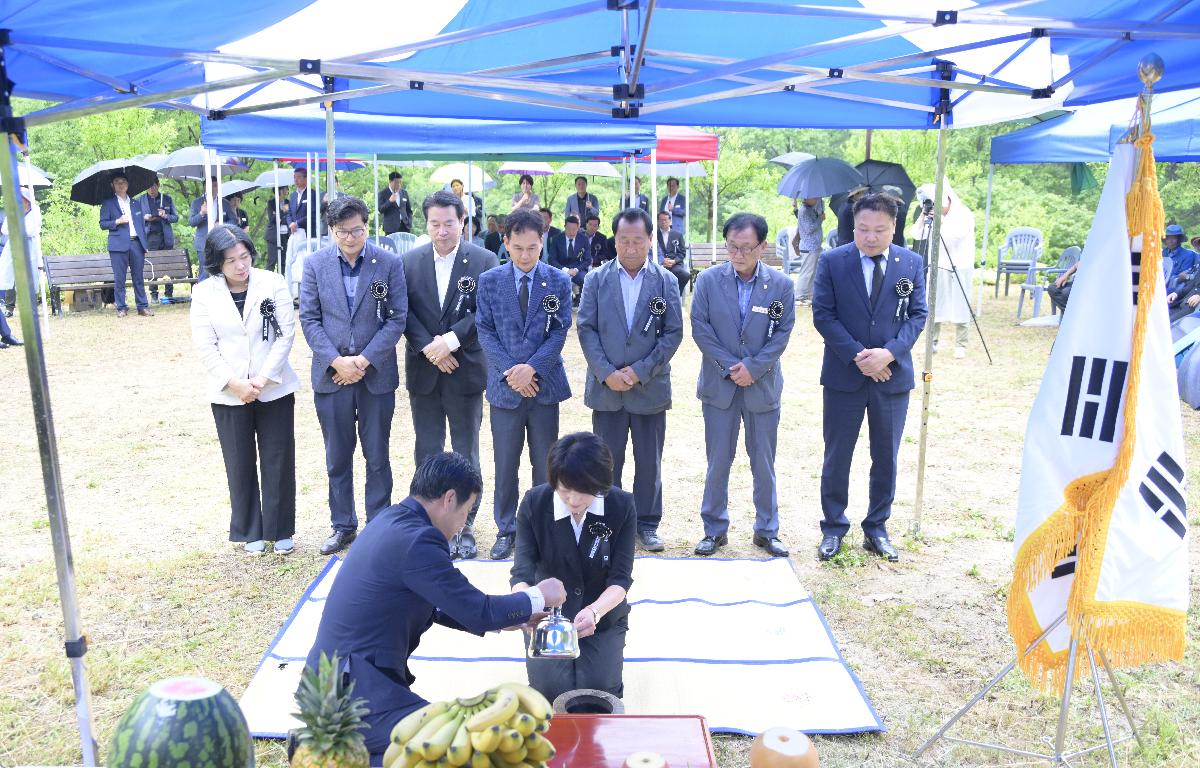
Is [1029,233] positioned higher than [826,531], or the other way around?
[1029,233]

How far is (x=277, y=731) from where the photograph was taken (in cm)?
332

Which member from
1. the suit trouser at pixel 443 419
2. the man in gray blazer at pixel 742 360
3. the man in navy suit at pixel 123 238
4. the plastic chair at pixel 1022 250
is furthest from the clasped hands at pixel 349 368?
the plastic chair at pixel 1022 250

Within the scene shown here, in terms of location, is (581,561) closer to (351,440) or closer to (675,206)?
(351,440)

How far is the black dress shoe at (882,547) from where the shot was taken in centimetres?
500

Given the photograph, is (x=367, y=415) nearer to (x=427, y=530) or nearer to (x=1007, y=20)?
(x=427, y=530)

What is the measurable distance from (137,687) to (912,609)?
10.5 ft

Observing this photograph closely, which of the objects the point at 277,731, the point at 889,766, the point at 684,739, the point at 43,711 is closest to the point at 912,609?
the point at 889,766

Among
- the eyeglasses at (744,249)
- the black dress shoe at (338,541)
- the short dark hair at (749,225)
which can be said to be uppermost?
the short dark hair at (749,225)

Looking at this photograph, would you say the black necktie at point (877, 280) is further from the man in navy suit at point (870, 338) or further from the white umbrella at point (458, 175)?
the white umbrella at point (458, 175)

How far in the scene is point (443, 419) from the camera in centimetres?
518

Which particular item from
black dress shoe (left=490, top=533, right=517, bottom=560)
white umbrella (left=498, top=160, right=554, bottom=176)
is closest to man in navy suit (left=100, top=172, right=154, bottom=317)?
white umbrella (left=498, top=160, right=554, bottom=176)

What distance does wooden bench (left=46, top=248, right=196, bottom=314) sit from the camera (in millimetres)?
13727

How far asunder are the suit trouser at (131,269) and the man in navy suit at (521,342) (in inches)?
398

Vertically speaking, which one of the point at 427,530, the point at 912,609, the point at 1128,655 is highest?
the point at 427,530
